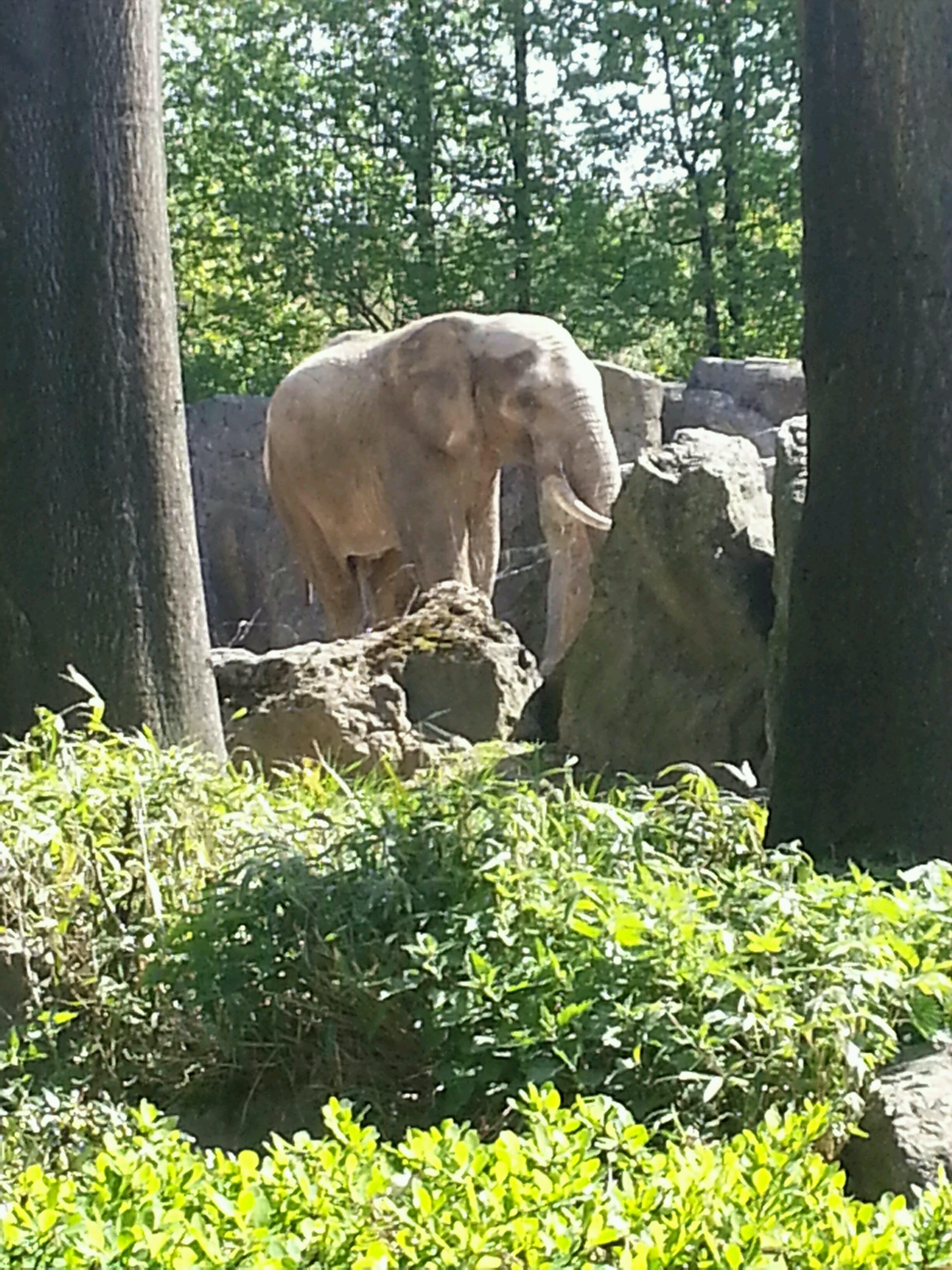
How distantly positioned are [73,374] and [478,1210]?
10.1 ft

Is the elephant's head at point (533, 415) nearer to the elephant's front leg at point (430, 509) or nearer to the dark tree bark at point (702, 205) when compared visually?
the elephant's front leg at point (430, 509)

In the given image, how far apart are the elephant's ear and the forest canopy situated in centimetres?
925

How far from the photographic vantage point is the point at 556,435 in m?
9.45

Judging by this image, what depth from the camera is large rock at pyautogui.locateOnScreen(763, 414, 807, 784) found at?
557 centimetres

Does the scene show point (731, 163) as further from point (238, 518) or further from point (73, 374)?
point (73, 374)

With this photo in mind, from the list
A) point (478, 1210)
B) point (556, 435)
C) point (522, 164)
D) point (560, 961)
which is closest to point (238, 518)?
point (522, 164)

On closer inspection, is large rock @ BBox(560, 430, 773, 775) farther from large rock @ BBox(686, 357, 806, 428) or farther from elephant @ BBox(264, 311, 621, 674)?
large rock @ BBox(686, 357, 806, 428)

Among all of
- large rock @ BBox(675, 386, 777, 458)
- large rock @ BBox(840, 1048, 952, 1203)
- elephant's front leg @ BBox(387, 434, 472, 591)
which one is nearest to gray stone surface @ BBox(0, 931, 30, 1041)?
large rock @ BBox(840, 1048, 952, 1203)

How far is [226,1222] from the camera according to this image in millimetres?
Answer: 1957

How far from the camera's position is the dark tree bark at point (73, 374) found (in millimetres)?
4445

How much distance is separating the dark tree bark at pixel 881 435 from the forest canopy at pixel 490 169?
15.4 metres

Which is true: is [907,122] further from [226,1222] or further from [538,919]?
[226,1222]

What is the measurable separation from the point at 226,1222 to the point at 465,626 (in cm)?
497

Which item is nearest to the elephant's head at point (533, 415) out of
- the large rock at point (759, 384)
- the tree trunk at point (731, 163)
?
the large rock at point (759, 384)
